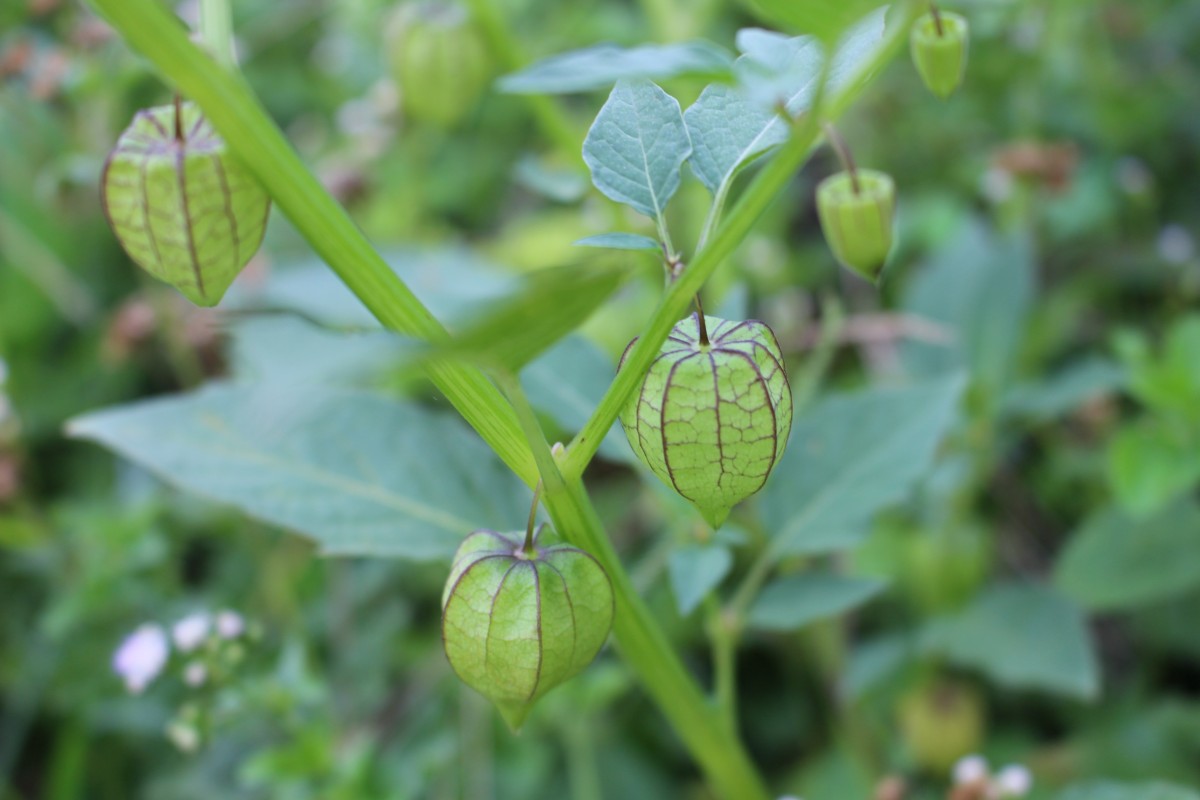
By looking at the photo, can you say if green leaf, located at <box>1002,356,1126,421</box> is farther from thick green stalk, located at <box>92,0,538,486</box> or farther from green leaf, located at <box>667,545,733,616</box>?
thick green stalk, located at <box>92,0,538,486</box>

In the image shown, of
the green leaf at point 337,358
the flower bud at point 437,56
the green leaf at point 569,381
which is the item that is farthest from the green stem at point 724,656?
the flower bud at point 437,56

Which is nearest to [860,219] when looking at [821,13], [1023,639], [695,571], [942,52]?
[942,52]

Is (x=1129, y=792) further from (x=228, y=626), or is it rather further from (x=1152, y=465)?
(x=228, y=626)

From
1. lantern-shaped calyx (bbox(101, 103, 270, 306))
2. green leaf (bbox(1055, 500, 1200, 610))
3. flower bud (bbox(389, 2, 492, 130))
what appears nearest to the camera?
lantern-shaped calyx (bbox(101, 103, 270, 306))

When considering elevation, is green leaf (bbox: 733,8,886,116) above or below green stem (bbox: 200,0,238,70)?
below

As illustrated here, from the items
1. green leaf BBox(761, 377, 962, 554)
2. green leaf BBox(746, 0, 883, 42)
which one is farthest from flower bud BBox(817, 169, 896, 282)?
green leaf BBox(761, 377, 962, 554)

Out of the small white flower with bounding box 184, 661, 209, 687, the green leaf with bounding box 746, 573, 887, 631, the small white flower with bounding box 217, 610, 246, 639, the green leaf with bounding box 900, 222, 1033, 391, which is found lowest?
the green leaf with bounding box 900, 222, 1033, 391

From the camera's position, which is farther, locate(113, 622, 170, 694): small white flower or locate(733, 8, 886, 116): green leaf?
locate(113, 622, 170, 694): small white flower

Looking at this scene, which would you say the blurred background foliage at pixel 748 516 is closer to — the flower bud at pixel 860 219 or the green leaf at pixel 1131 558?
the green leaf at pixel 1131 558
